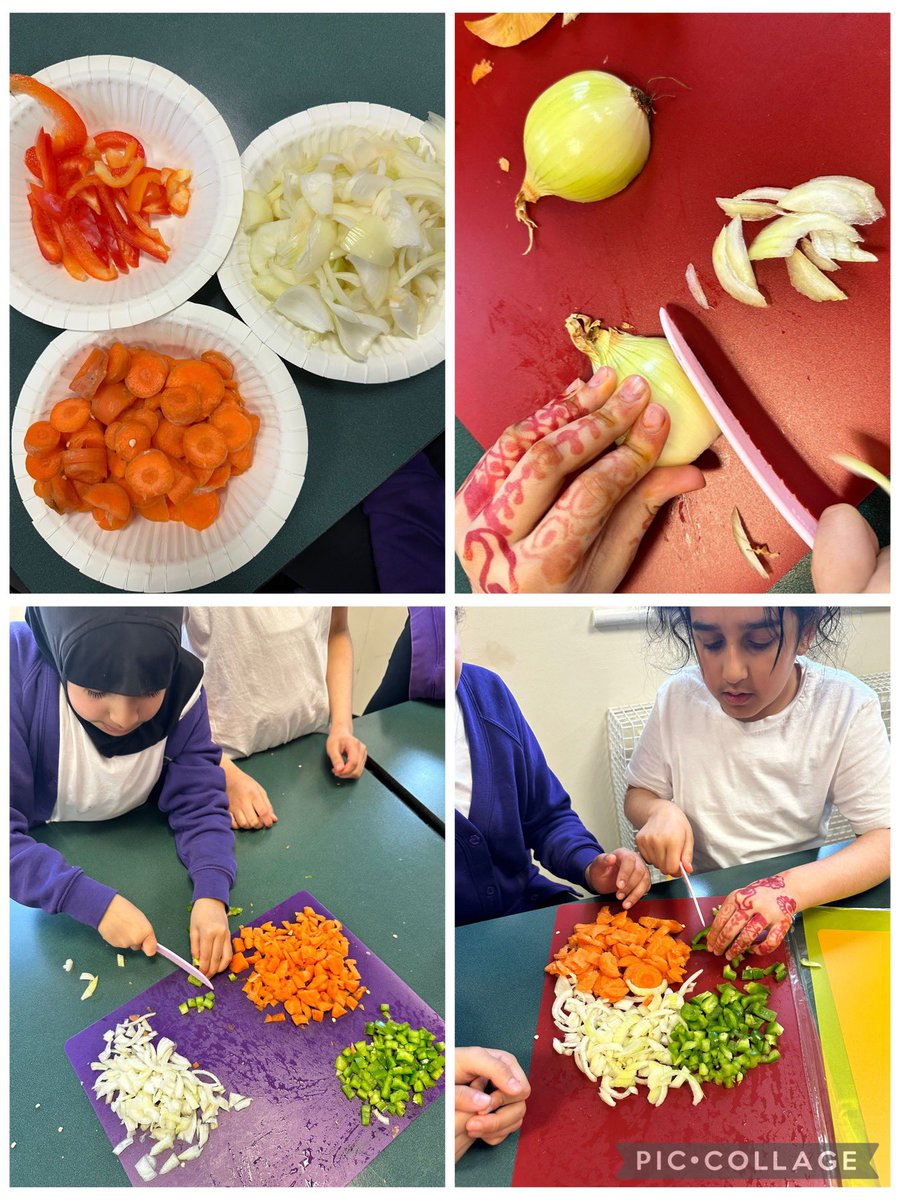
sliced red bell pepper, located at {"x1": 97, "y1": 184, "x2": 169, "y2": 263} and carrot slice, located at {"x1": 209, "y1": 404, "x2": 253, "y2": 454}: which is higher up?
sliced red bell pepper, located at {"x1": 97, "y1": 184, "x2": 169, "y2": 263}

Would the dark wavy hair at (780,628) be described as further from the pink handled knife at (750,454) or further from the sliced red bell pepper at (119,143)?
the sliced red bell pepper at (119,143)

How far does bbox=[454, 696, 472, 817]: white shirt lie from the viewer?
2.99 feet

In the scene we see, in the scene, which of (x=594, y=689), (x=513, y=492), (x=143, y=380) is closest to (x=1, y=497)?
(x=143, y=380)

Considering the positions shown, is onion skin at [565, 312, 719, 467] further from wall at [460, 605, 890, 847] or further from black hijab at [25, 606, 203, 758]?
black hijab at [25, 606, 203, 758]

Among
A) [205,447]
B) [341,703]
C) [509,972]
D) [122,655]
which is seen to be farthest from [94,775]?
[509,972]

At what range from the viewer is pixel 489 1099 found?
0.84 meters

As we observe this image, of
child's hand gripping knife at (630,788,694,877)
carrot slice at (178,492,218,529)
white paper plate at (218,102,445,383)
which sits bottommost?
child's hand gripping knife at (630,788,694,877)

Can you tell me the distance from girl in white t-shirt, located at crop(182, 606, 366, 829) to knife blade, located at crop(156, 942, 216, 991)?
0.15 metres

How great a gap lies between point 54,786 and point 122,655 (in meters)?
0.17

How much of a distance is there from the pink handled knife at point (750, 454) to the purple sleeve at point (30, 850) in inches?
31.3

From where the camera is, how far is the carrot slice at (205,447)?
0.87 meters

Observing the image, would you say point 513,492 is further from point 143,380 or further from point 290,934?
point 290,934

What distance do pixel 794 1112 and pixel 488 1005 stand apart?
334 mm

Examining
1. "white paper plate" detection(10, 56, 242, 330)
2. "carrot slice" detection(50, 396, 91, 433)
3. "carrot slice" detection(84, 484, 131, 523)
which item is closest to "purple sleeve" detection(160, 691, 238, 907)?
"carrot slice" detection(84, 484, 131, 523)
